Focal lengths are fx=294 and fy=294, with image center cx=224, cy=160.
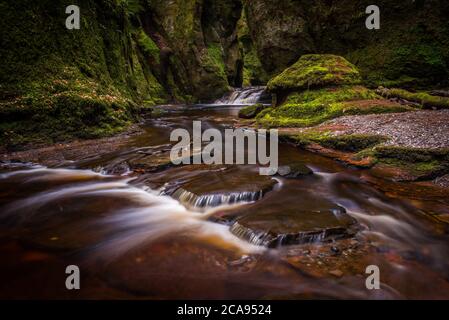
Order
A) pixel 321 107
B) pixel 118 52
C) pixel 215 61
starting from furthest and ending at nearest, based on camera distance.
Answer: pixel 215 61 < pixel 118 52 < pixel 321 107

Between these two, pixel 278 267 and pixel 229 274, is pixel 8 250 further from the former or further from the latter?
pixel 278 267

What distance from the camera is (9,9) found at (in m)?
7.61

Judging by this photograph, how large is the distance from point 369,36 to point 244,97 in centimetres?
1311

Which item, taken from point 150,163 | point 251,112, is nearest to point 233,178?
point 150,163

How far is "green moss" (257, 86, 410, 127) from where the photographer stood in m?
8.73

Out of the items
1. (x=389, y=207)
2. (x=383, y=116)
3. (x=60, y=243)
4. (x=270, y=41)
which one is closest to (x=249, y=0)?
(x=270, y=41)

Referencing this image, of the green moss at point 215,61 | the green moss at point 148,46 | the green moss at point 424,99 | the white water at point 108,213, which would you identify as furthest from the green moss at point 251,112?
the green moss at point 148,46

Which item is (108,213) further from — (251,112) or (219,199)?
(251,112)

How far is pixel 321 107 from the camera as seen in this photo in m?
9.35

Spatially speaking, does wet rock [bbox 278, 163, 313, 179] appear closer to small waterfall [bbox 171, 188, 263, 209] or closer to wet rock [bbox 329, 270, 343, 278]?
small waterfall [bbox 171, 188, 263, 209]

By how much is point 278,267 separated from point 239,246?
53 centimetres

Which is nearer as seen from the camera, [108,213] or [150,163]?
[108,213]

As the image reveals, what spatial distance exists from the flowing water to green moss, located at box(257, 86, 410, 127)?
12.3ft

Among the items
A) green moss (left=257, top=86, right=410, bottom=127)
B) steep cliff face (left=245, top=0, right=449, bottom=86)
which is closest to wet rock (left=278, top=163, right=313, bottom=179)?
green moss (left=257, top=86, right=410, bottom=127)
